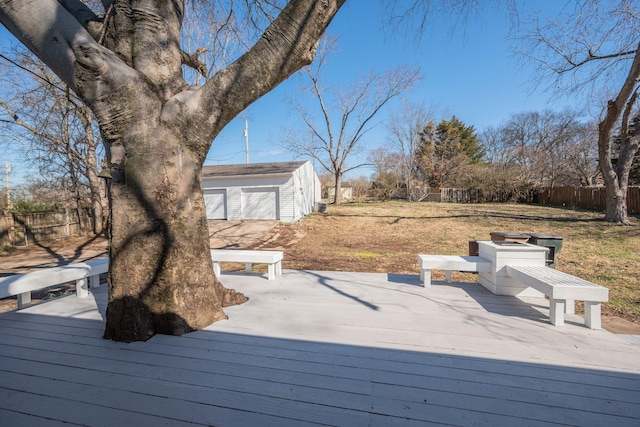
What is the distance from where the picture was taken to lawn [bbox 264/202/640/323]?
590 centimetres

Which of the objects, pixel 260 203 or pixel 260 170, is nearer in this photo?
pixel 260 203

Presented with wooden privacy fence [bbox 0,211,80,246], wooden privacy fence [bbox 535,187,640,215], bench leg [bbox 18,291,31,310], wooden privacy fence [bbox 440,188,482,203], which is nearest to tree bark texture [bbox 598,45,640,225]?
wooden privacy fence [bbox 535,187,640,215]

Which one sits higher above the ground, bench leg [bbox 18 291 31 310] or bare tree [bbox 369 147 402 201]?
bare tree [bbox 369 147 402 201]

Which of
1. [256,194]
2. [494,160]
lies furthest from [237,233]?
[494,160]

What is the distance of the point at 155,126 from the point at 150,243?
0.96 meters

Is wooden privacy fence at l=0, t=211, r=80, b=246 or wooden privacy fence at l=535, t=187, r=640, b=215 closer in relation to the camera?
wooden privacy fence at l=0, t=211, r=80, b=246

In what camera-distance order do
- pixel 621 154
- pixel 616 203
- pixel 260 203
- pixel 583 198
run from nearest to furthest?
pixel 616 203 < pixel 621 154 < pixel 260 203 < pixel 583 198

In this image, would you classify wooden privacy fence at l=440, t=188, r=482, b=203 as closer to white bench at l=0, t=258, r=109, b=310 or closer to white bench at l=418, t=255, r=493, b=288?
white bench at l=418, t=255, r=493, b=288

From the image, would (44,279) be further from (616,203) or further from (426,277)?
(616,203)

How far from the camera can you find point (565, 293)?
2.48 metres

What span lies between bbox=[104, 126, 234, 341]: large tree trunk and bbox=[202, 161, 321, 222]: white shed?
12531 mm

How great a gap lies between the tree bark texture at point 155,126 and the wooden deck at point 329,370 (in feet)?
1.18

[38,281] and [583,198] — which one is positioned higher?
[583,198]

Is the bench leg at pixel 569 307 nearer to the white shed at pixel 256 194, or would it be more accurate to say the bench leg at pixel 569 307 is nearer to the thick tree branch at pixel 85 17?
the thick tree branch at pixel 85 17
